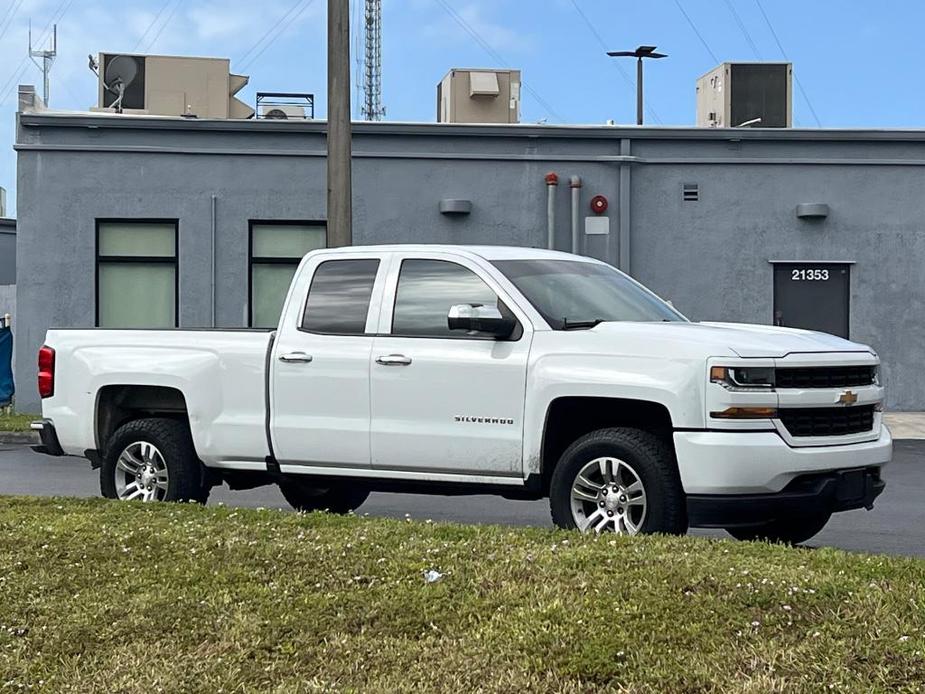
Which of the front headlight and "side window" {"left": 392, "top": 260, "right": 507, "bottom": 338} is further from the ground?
"side window" {"left": 392, "top": 260, "right": 507, "bottom": 338}

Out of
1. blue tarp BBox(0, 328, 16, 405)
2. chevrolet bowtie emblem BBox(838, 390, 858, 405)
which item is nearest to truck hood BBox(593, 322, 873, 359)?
chevrolet bowtie emblem BBox(838, 390, 858, 405)

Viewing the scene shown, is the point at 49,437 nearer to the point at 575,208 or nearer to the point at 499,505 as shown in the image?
the point at 499,505

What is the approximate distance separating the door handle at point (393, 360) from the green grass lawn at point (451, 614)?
1381 mm

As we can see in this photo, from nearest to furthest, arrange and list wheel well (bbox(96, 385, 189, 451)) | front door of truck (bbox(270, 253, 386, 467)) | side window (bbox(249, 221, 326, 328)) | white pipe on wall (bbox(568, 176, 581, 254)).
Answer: front door of truck (bbox(270, 253, 386, 467)), wheel well (bbox(96, 385, 189, 451)), white pipe on wall (bbox(568, 176, 581, 254)), side window (bbox(249, 221, 326, 328))

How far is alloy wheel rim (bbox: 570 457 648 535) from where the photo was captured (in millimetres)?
7219

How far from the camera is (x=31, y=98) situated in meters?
20.9

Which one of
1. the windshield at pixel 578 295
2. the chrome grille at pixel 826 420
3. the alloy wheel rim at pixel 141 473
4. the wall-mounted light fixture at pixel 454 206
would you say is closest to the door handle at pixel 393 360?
the windshield at pixel 578 295

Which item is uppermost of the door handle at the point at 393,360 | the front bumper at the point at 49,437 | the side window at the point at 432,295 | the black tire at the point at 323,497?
the side window at the point at 432,295

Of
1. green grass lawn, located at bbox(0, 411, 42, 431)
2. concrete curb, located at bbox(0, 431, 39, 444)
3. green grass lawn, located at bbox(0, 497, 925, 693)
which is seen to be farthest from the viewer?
green grass lawn, located at bbox(0, 411, 42, 431)

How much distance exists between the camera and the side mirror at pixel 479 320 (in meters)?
7.56

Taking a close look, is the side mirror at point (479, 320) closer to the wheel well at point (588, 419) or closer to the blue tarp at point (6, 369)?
the wheel well at point (588, 419)

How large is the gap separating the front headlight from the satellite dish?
53.7 ft

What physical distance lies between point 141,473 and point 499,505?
314 cm

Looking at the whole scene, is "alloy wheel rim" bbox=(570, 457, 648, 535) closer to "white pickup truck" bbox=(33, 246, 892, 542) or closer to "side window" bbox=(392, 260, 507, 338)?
"white pickup truck" bbox=(33, 246, 892, 542)
